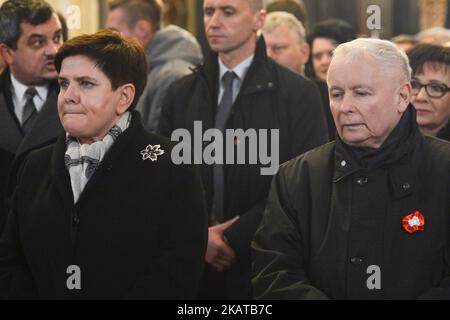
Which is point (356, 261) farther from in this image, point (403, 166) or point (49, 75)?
point (49, 75)

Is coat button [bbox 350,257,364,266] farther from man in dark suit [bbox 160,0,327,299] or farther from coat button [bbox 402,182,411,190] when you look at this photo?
man in dark suit [bbox 160,0,327,299]

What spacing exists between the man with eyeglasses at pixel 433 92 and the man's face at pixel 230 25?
0.80m

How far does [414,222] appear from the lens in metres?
3.16

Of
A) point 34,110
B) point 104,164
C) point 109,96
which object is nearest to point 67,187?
point 104,164

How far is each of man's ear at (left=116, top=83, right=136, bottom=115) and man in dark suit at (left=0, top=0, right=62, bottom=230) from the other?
0.73 metres

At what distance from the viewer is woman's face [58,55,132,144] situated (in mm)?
3461

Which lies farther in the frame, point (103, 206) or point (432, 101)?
point (432, 101)

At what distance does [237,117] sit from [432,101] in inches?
34.5

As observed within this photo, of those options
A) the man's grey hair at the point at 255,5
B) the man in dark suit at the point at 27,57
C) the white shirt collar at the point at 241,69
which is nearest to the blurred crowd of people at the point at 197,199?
the man in dark suit at the point at 27,57

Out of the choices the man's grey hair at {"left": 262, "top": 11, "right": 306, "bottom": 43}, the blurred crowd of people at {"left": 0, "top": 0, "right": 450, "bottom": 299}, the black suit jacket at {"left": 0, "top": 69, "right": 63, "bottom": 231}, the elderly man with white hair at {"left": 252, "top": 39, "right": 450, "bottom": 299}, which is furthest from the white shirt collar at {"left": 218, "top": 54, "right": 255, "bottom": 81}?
the man's grey hair at {"left": 262, "top": 11, "right": 306, "bottom": 43}

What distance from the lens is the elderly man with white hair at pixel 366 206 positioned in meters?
3.17

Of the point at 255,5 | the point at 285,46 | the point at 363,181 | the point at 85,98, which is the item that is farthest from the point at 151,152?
the point at 285,46
